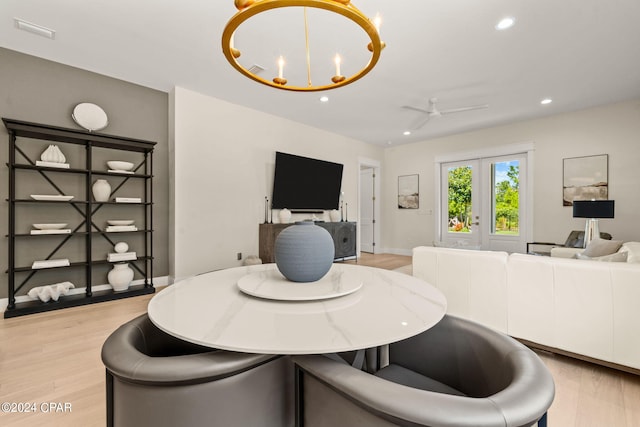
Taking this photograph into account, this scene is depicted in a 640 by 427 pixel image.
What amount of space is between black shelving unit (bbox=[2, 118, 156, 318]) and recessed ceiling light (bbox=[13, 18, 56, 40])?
31.9 inches

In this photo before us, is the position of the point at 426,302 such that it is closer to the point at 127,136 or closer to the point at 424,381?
the point at 424,381

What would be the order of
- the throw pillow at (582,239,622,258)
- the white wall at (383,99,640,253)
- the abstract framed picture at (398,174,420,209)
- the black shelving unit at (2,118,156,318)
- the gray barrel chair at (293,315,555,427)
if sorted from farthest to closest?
the abstract framed picture at (398,174,420,209) → the white wall at (383,99,640,253) → the black shelving unit at (2,118,156,318) → the throw pillow at (582,239,622,258) → the gray barrel chair at (293,315,555,427)

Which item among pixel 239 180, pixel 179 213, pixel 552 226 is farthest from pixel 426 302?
pixel 552 226

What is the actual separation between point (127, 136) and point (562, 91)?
5.65 metres

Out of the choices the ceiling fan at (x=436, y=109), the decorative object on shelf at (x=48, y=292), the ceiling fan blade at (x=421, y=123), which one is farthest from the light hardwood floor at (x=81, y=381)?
the ceiling fan blade at (x=421, y=123)

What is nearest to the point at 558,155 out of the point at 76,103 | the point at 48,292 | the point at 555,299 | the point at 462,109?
the point at 462,109

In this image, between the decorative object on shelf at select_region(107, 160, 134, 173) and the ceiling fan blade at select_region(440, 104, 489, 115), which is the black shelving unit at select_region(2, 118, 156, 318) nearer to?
the decorative object on shelf at select_region(107, 160, 134, 173)

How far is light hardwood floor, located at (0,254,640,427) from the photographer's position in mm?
1380

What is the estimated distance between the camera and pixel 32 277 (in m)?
2.96

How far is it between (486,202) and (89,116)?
631 cm

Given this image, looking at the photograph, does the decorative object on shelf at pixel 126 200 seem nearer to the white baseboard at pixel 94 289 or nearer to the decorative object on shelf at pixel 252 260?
the white baseboard at pixel 94 289

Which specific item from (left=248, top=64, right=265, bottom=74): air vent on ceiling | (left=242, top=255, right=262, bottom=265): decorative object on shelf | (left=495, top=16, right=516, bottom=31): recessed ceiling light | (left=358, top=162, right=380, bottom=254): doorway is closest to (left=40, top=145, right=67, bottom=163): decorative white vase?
(left=248, top=64, right=265, bottom=74): air vent on ceiling

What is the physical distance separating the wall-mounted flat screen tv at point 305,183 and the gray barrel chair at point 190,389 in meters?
4.00

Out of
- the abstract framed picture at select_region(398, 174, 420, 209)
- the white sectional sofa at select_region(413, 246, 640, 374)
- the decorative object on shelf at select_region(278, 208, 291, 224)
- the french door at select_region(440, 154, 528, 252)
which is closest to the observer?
the white sectional sofa at select_region(413, 246, 640, 374)
